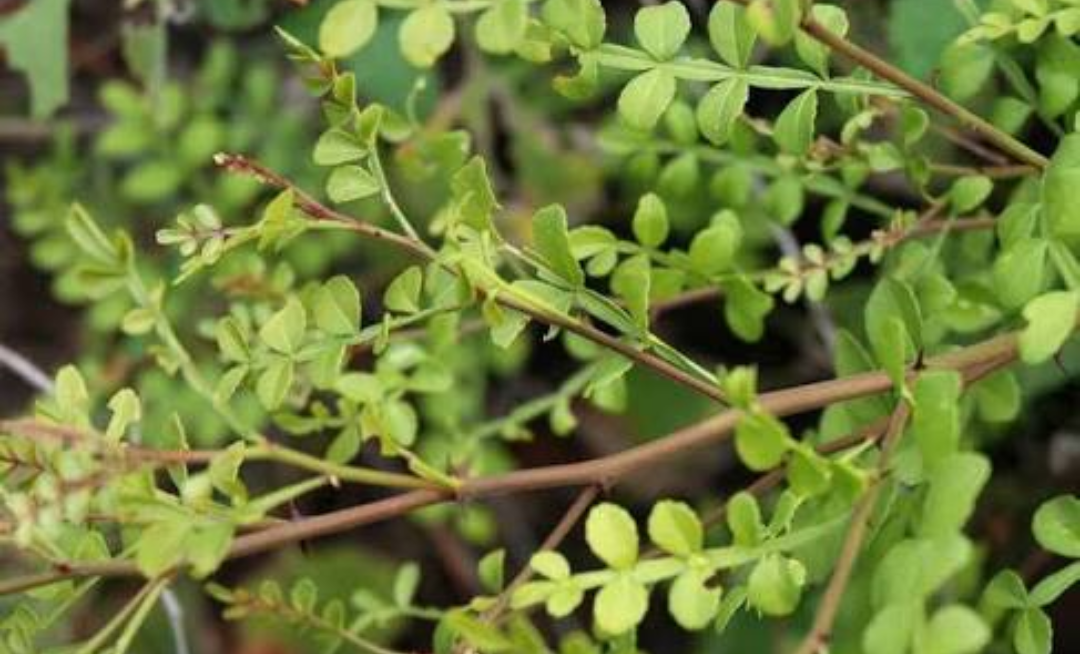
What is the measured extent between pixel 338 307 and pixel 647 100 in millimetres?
172

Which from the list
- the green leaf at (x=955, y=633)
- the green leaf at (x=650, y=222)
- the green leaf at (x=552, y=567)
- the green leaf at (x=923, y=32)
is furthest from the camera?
the green leaf at (x=923, y=32)

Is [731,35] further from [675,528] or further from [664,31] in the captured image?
[675,528]

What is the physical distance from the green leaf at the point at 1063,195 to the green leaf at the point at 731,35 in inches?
5.9

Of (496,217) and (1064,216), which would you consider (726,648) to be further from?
(1064,216)

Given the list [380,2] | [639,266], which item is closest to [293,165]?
[639,266]

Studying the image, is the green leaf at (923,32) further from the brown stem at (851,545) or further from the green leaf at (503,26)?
the green leaf at (503,26)

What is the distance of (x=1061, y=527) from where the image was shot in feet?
2.56

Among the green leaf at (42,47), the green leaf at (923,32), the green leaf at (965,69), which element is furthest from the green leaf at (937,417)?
the green leaf at (42,47)

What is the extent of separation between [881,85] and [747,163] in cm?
25

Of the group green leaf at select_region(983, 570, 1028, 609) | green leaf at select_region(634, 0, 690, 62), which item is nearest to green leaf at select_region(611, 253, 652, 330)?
green leaf at select_region(634, 0, 690, 62)

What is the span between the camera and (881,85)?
847 mm

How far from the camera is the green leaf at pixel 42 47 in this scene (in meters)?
1.39

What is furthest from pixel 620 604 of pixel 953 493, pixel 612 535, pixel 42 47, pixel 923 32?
pixel 42 47

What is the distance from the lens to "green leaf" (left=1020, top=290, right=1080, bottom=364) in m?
0.68
